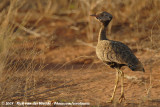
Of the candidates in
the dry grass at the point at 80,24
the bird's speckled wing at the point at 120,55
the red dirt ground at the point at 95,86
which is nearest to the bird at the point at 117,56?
the bird's speckled wing at the point at 120,55

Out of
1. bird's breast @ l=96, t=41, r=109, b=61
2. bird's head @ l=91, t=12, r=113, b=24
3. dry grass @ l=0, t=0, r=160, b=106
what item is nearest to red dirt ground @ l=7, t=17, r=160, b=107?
dry grass @ l=0, t=0, r=160, b=106

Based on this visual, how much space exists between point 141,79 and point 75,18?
553cm

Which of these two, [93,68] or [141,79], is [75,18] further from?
[141,79]

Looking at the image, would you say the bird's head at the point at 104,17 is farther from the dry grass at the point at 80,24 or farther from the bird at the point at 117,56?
the dry grass at the point at 80,24

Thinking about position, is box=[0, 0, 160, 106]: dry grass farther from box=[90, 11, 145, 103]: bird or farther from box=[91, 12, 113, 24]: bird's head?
box=[91, 12, 113, 24]: bird's head

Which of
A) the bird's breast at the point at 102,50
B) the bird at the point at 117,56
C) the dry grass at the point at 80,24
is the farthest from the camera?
the dry grass at the point at 80,24

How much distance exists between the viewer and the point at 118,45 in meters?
3.92

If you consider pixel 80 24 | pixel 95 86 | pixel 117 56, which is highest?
pixel 80 24

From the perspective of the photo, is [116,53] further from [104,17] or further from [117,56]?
[104,17]

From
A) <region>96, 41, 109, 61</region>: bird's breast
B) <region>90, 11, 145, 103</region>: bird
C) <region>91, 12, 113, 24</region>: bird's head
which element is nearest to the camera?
<region>90, 11, 145, 103</region>: bird

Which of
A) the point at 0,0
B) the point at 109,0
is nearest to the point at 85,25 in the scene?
the point at 109,0

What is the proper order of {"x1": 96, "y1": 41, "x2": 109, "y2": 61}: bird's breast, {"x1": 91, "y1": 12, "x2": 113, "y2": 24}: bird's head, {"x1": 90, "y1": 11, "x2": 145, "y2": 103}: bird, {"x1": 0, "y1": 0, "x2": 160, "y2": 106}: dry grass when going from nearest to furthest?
{"x1": 90, "y1": 11, "x2": 145, "y2": 103}: bird
{"x1": 96, "y1": 41, "x2": 109, "y2": 61}: bird's breast
{"x1": 91, "y1": 12, "x2": 113, "y2": 24}: bird's head
{"x1": 0, "y1": 0, "x2": 160, "y2": 106}: dry grass

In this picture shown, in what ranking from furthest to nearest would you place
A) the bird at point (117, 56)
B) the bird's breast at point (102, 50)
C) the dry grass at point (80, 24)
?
the dry grass at point (80, 24) → the bird's breast at point (102, 50) → the bird at point (117, 56)

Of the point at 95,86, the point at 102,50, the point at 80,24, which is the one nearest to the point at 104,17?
the point at 102,50
